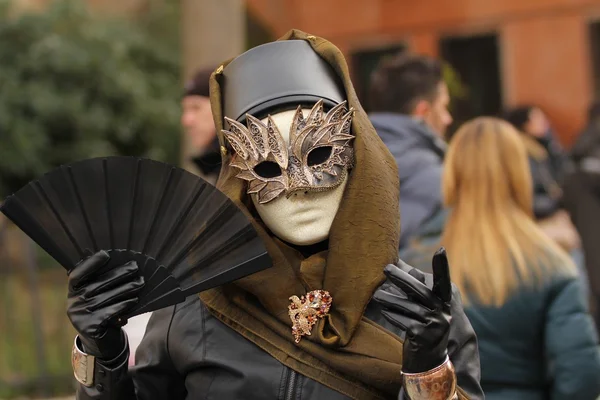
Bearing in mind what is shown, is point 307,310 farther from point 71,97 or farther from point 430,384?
point 71,97

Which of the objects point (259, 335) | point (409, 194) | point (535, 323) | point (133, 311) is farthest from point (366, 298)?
point (409, 194)

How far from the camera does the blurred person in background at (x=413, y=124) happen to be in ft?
16.6

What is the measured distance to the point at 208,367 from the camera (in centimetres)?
271

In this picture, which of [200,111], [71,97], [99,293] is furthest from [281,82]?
[71,97]

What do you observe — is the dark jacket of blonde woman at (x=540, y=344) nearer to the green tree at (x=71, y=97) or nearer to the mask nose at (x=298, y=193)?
the mask nose at (x=298, y=193)

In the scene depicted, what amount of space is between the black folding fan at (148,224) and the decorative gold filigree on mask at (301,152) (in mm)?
159

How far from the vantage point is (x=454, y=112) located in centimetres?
1525

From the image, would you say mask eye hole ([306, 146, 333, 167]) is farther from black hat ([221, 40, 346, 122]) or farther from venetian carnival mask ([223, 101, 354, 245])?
black hat ([221, 40, 346, 122])

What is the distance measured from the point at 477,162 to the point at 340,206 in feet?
5.87

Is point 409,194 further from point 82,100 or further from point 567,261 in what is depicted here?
point 82,100

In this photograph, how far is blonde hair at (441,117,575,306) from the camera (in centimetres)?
407

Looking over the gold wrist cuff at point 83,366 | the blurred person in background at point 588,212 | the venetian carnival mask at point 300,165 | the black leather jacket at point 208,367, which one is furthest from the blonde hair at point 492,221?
the blurred person in background at point 588,212

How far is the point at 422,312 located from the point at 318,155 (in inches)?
21.0

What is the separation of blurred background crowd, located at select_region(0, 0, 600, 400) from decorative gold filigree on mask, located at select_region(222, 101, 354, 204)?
118 centimetres
